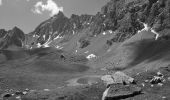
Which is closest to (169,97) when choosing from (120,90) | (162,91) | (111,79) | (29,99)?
(162,91)

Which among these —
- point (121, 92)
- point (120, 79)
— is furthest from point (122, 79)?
point (121, 92)

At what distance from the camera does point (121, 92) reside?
37062 millimetres

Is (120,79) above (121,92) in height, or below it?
above

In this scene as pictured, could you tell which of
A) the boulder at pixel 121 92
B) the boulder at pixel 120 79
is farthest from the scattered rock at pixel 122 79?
the boulder at pixel 121 92

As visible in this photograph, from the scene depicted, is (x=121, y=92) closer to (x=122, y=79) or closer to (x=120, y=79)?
(x=122, y=79)

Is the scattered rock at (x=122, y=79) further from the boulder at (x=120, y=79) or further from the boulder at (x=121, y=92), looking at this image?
the boulder at (x=121, y=92)

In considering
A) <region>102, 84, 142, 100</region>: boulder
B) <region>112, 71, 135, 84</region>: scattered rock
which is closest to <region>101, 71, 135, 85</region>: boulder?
<region>112, 71, 135, 84</region>: scattered rock

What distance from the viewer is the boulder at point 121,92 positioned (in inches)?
1438

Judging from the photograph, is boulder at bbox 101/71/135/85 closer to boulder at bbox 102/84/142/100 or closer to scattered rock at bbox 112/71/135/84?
scattered rock at bbox 112/71/135/84

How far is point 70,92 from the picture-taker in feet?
143

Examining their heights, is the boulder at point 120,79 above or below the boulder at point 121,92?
above

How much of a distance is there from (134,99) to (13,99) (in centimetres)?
1905

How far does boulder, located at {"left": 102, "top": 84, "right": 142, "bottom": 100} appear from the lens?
36531 millimetres

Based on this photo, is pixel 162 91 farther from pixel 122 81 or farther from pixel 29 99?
pixel 29 99
